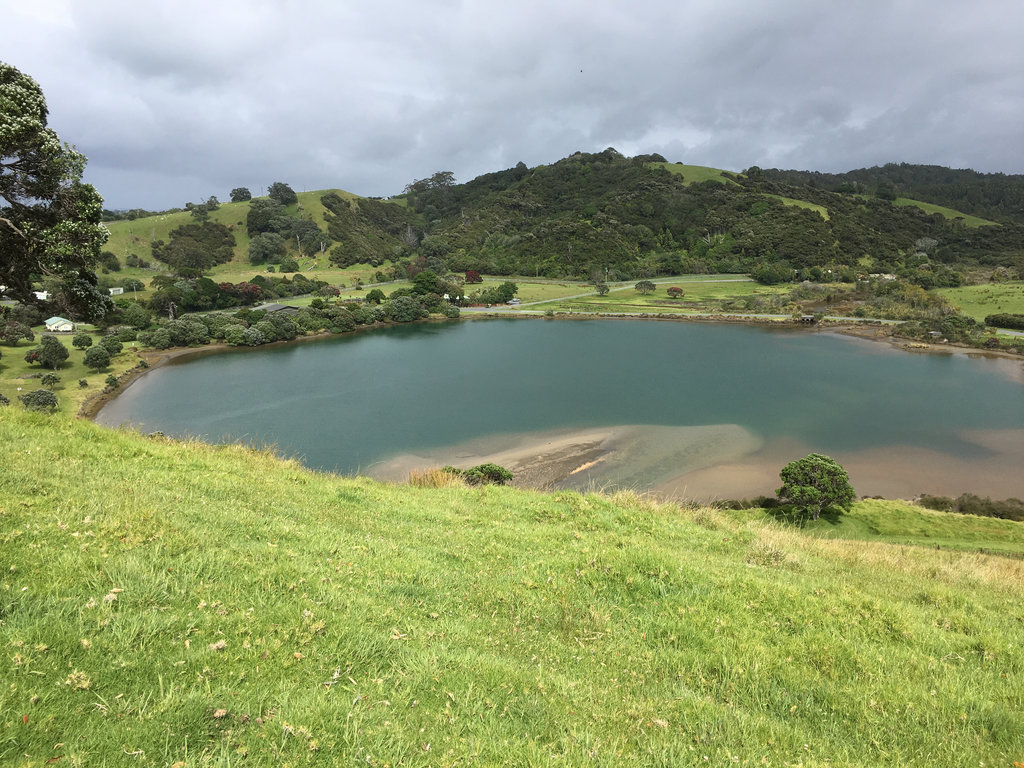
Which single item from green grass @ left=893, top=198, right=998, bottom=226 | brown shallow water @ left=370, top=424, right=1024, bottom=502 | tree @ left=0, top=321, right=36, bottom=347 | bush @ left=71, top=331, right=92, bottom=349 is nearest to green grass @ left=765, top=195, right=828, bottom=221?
green grass @ left=893, top=198, right=998, bottom=226

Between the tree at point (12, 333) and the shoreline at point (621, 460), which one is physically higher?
the tree at point (12, 333)

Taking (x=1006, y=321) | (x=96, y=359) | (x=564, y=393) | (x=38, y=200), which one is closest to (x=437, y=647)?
(x=38, y=200)

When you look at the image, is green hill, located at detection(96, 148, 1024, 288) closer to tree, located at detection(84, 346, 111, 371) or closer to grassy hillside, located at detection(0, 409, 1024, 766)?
tree, located at detection(84, 346, 111, 371)

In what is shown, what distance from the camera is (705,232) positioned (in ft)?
445

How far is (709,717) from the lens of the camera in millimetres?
4312

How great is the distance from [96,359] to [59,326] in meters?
18.2

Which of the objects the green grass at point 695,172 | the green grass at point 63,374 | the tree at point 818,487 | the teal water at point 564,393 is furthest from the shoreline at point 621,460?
the green grass at point 695,172

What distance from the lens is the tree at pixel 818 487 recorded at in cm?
2080

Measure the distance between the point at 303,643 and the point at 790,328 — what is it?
83.9 m

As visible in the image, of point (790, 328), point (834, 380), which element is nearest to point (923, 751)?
point (834, 380)

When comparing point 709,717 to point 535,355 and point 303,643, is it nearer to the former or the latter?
point 303,643

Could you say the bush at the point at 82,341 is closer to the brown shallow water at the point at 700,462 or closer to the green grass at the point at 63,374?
the green grass at the point at 63,374

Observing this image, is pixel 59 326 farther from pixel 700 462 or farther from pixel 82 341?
pixel 700 462

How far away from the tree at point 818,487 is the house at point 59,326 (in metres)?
76.8
